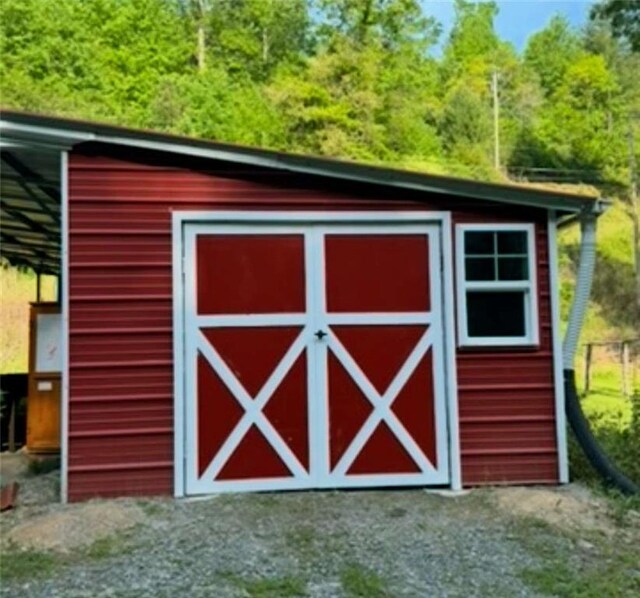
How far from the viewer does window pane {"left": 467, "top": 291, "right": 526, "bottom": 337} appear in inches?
215

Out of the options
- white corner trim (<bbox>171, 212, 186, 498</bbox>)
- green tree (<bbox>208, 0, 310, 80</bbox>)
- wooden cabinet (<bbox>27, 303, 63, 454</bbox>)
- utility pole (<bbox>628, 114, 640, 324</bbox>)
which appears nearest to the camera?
white corner trim (<bbox>171, 212, 186, 498</bbox>)

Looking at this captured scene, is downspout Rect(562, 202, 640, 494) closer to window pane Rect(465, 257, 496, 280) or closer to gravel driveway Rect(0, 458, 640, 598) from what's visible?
gravel driveway Rect(0, 458, 640, 598)

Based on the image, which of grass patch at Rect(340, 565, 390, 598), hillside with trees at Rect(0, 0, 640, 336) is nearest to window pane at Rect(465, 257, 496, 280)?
grass patch at Rect(340, 565, 390, 598)

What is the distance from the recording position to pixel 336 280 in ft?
17.6

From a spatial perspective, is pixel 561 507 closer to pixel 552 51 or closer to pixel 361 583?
pixel 361 583

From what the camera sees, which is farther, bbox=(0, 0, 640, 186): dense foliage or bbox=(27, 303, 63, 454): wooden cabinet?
bbox=(0, 0, 640, 186): dense foliage

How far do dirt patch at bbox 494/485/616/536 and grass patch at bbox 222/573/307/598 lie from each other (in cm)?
183

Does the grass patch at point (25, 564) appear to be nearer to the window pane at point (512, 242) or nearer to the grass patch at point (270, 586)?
the grass patch at point (270, 586)

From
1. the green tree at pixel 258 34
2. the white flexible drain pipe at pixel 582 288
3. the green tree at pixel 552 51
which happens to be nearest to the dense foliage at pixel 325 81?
the green tree at pixel 258 34

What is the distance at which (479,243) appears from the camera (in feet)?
18.0

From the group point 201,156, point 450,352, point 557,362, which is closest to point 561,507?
point 557,362

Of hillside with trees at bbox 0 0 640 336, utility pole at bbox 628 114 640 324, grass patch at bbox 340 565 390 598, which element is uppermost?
hillside with trees at bbox 0 0 640 336

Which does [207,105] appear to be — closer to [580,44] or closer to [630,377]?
[630,377]

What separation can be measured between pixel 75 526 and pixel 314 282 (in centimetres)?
231
